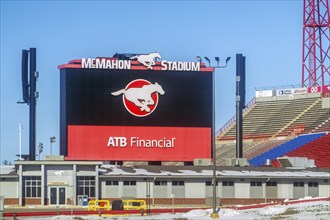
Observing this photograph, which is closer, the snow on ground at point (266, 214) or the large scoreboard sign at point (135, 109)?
the snow on ground at point (266, 214)

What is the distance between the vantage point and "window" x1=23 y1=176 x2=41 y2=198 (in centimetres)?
9056

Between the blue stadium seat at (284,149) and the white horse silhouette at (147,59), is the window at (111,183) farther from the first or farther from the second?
the blue stadium seat at (284,149)

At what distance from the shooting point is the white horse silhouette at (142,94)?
97750mm

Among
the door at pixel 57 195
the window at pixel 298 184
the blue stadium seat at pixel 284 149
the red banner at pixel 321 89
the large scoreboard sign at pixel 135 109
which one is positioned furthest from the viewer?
the red banner at pixel 321 89

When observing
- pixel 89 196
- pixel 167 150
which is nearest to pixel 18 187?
pixel 89 196

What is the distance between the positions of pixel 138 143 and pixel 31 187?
41.0 feet

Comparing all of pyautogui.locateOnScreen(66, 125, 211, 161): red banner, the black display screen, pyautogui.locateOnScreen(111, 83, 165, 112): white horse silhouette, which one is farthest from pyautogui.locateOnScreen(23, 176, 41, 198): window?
pyautogui.locateOnScreen(111, 83, 165, 112): white horse silhouette

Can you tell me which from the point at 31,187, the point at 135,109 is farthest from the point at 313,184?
the point at 31,187

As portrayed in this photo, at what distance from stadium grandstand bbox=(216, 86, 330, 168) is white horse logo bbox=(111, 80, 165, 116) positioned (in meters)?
35.8

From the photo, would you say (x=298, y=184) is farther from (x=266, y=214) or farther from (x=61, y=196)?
(x=266, y=214)

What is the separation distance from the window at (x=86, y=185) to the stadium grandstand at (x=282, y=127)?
43.6 meters

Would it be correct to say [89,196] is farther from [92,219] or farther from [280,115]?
[280,115]

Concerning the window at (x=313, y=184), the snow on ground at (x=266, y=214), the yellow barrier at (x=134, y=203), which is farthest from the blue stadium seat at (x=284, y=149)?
the snow on ground at (x=266, y=214)

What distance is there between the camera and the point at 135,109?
321 ft
